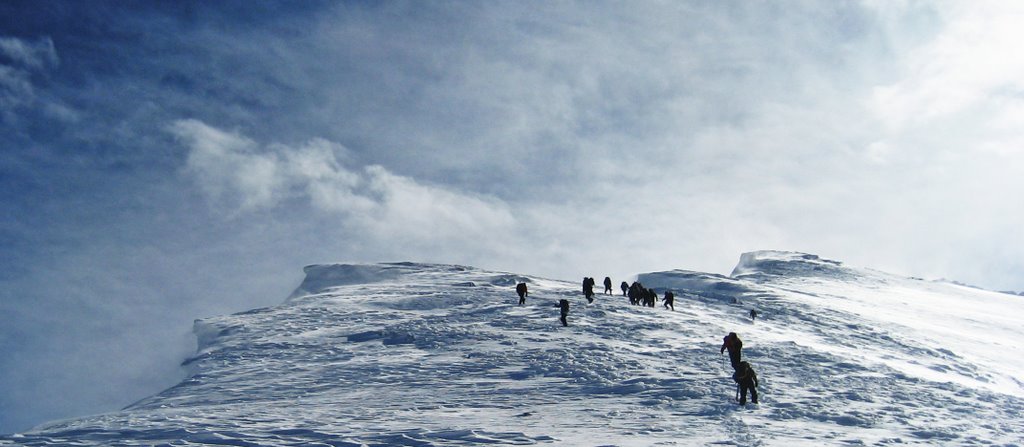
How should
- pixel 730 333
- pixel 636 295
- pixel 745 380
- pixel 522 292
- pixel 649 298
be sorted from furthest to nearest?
pixel 636 295 < pixel 649 298 < pixel 522 292 < pixel 730 333 < pixel 745 380

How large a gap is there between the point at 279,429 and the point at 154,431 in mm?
3267

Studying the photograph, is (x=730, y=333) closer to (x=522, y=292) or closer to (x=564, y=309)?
(x=564, y=309)

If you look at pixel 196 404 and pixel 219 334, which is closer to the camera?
pixel 196 404

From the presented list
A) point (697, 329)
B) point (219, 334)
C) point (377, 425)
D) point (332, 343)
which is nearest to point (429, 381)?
point (377, 425)

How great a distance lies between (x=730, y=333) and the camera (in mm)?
20359

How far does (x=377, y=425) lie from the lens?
56.2 feet

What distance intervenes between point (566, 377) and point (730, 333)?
5.48m

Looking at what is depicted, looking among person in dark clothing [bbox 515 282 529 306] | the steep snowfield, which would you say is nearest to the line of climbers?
person in dark clothing [bbox 515 282 529 306]

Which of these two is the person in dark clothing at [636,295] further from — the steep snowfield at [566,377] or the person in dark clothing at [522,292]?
the person in dark clothing at [522,292]

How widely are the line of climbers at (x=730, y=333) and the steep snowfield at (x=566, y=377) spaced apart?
494mm

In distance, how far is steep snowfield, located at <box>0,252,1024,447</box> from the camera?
53.9ft

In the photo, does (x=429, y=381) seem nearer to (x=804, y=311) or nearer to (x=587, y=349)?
(x=587, y=349)

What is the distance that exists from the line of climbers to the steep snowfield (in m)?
0.49

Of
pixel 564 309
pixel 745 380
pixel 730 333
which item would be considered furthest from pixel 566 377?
pixel 564 309
